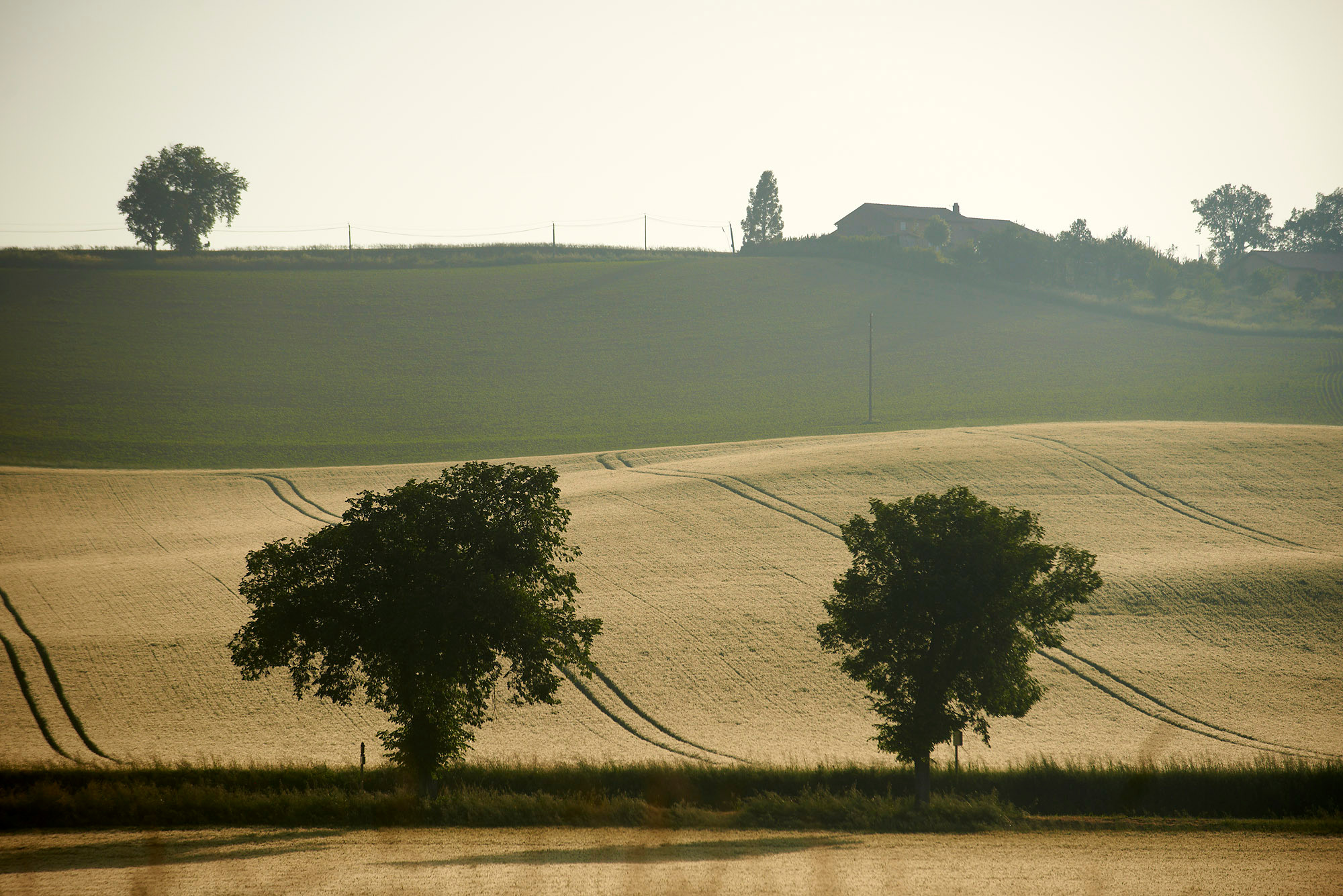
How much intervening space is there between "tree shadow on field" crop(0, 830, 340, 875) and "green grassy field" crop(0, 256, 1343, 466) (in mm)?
41678

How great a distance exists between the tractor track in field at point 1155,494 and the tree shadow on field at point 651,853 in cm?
3141

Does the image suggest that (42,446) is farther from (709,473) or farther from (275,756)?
(275,756)

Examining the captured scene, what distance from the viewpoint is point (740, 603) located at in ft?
108

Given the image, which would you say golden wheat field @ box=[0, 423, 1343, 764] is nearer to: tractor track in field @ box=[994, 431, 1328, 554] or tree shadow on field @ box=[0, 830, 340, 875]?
tractor track in field @ box=[994, 431, 1328, 554]

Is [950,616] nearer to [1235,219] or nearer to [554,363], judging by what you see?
[554,363]

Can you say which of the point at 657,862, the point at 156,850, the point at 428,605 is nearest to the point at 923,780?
the point at 657,862

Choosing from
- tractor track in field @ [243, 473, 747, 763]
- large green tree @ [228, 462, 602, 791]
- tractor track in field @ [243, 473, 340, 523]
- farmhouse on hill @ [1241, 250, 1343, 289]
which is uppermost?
farmhouse on hill @ [1241, 250, 1343, 289]

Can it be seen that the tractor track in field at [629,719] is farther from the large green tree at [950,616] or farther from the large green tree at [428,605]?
the large green tree at [950,616]

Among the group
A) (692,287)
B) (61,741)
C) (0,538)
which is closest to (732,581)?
(61,741)

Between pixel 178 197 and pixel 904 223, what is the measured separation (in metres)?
97.2

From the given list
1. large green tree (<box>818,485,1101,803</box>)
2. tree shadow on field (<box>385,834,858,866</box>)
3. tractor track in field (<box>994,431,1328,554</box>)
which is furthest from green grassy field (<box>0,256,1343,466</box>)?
tree shadow on field (<box>385,834,858,866</box>)

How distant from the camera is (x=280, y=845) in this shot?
15570 millimetres

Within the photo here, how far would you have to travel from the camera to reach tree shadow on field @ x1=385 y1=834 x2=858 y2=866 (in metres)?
14.9

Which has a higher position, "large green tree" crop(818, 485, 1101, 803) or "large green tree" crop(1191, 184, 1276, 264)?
"large green tree" crop(1191, 184, 1276, 264)
